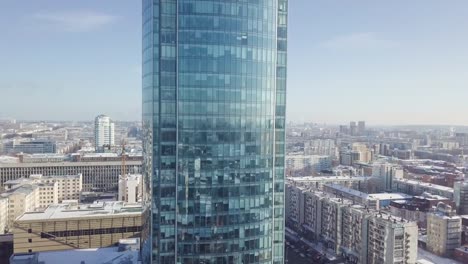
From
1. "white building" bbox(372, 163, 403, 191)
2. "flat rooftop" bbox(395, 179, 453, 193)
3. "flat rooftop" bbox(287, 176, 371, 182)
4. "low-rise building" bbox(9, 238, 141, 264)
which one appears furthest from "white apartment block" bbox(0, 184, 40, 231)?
"flat rooftop" bbox(395, 179, 453, 193)


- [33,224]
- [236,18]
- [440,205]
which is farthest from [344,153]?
[236,18]

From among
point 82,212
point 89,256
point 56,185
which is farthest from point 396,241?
point 56,185

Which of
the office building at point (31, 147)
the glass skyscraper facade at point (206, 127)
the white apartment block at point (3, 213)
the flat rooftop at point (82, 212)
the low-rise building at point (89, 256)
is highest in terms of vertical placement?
the glass skyscraper facade at point (206, 127)

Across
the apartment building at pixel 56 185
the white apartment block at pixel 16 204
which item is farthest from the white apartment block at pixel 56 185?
the white apartment block at pixel 16 204

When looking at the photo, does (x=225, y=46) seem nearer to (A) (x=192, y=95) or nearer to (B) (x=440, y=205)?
(A) (x=192, y=95)

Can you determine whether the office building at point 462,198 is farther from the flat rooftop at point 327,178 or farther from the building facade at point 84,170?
the building facade at point 84,170
